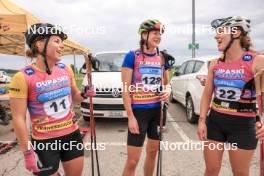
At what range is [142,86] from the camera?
3285 millimetres

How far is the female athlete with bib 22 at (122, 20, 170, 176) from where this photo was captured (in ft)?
10.5

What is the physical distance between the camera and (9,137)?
6.68 m

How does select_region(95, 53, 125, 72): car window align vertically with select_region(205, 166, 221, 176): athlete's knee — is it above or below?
above

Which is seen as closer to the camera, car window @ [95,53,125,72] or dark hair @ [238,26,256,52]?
dark hair @ [238,26,256,52]

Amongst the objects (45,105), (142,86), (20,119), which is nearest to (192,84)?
(142,86)

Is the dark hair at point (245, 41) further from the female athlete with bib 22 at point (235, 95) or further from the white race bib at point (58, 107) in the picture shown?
the white race bib at point (58, 107)

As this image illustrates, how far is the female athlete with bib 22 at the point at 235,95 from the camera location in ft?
8.98

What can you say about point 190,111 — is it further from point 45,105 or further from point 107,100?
point 45,105

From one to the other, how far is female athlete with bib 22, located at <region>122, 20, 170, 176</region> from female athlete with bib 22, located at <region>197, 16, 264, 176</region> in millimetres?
697

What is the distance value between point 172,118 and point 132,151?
18.3ft

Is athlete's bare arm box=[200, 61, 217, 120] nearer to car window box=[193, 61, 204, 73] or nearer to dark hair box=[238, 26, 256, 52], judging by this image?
dark hair box=[238, 26, 256, 52]

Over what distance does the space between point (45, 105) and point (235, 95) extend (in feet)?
6.03

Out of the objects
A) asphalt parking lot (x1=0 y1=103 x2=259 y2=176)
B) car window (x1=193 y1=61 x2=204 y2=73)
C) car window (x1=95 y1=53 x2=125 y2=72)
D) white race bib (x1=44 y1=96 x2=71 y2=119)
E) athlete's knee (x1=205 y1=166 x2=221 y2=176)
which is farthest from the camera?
car window (x1=95 y1=53 x2=125 y2=72)

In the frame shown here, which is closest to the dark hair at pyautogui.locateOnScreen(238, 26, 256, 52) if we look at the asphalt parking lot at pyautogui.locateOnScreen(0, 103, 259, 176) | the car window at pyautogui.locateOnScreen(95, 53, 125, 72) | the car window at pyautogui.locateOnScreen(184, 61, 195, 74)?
the asphalt parking lot at pyautogui.locateOnScreen(0, 103, 259, 176)
